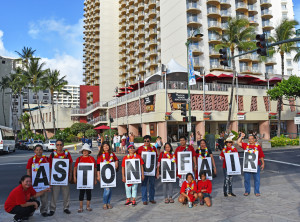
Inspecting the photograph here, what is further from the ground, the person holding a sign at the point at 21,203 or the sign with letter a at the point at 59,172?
the sign with letter a at the point at 59,172

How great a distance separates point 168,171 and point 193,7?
1660 inches

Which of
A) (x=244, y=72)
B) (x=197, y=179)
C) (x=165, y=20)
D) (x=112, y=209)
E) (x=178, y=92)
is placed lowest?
(x=112, y=209)

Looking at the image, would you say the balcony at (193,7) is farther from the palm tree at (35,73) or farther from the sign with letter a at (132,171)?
the sign with letter a at (132,171)

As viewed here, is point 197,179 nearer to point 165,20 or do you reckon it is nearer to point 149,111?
point 149,111

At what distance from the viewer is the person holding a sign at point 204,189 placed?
6.87 m

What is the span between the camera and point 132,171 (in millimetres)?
6953

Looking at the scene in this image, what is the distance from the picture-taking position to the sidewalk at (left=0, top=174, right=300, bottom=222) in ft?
19.2

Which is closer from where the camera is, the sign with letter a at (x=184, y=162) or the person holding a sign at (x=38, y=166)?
the person holding a sign at (x=38, y=166)

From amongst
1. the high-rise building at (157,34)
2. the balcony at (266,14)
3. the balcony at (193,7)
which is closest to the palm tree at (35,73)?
the high-rise building at (157,34)

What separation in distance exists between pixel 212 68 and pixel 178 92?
14184 mm

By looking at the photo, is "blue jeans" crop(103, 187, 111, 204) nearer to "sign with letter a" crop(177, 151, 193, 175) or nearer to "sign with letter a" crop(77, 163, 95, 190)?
"sign with letter a" crop(77, 163, 95, 190)

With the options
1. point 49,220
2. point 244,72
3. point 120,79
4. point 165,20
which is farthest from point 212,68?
point 49,220

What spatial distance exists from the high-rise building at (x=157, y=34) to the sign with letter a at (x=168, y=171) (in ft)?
63.8

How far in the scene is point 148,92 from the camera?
35406 millimetres
